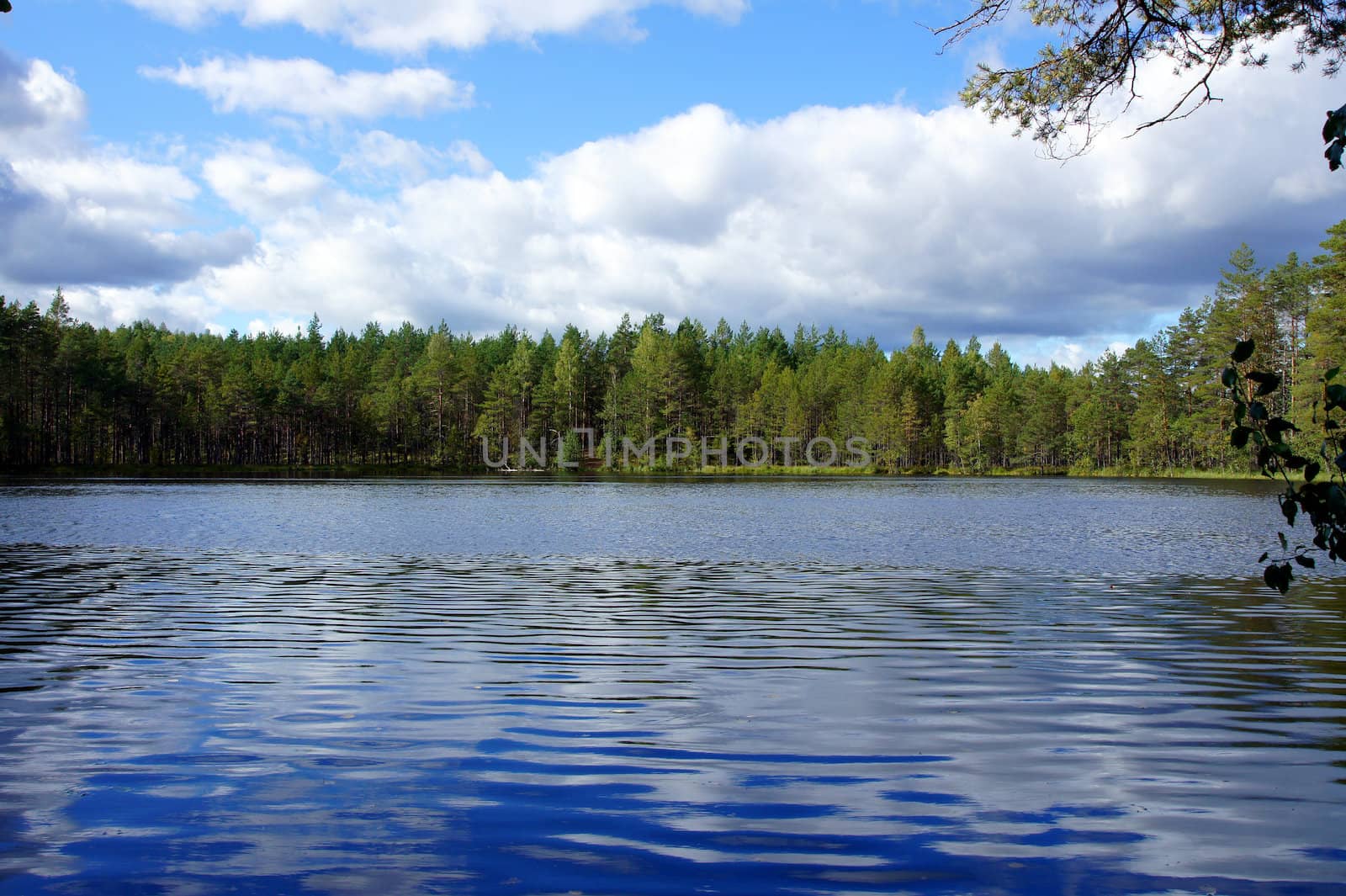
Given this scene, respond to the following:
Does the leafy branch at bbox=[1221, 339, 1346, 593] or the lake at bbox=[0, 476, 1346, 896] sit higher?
the leafy branch at bbox=[1221, 339, 1346, 593]

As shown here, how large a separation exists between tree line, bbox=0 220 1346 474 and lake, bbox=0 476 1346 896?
300 ft

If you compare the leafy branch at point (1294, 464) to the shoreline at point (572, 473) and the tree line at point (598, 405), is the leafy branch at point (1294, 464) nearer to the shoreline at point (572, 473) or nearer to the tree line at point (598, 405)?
the shoreline at point (572, 473)

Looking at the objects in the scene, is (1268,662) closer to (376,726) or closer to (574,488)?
(376,726)

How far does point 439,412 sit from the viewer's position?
422 feet

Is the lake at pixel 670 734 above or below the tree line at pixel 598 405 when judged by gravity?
below

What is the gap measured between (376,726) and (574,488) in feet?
195

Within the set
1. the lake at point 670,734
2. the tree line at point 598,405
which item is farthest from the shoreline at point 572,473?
the lake at point 670,734

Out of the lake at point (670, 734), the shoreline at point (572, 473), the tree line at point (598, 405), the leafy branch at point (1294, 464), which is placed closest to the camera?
the lake at point (670, 734)

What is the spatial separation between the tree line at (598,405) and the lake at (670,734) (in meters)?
91.6

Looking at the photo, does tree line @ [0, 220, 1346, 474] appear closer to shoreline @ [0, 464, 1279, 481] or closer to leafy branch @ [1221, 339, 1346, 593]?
shoreline @ [0, 464, 1279, 481]

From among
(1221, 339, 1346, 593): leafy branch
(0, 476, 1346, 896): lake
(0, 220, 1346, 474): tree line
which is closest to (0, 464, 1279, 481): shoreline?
(0, 220, 1346, 474): tree line

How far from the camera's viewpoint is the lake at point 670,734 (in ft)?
16.3

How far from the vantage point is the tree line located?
101 m

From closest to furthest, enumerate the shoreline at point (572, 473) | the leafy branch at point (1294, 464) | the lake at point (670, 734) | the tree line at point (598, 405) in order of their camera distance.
A: the lake at point (670, 734) → the leafy branch at point (1294, 464) → the shoreline at point (572, 473) → the tree line at point (598, 405)
